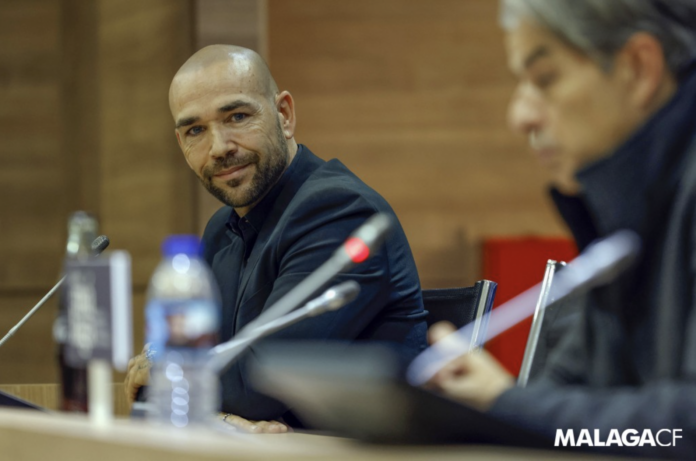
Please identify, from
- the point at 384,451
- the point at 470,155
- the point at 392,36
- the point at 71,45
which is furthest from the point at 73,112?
the point at 384,451

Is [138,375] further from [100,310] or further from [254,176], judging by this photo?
[100,310]

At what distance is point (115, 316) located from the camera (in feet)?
4.02

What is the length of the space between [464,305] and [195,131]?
2.82ft

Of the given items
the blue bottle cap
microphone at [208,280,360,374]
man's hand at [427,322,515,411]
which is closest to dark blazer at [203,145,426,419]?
microphone at [208,280,360,374]

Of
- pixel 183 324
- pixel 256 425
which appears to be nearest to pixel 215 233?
pixel 256 425

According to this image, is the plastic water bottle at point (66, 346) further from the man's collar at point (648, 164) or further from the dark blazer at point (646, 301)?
the man's collar at point (648, 164)

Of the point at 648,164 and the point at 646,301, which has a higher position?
the point at 648,164

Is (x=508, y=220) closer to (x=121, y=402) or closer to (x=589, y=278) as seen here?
(x=121, y=402)

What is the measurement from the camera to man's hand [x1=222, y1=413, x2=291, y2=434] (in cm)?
190

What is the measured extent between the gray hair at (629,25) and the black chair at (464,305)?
1.11 metres

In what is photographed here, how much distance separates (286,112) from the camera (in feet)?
9.16

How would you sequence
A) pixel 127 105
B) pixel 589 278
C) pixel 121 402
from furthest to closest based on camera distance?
pixel 127 105
pixel 121 402
pixel 589 278

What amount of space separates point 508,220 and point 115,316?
4064 millimetres

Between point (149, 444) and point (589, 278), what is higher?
point (589, 278)
